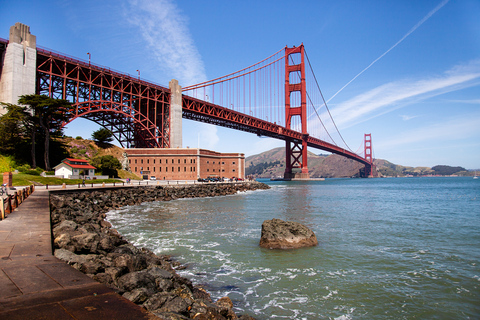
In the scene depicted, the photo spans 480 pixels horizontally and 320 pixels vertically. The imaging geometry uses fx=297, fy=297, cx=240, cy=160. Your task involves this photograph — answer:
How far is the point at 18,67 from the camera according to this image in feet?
144

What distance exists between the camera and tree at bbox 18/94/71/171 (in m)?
42.0

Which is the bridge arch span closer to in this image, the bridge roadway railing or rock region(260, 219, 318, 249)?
the bridge roadway railing

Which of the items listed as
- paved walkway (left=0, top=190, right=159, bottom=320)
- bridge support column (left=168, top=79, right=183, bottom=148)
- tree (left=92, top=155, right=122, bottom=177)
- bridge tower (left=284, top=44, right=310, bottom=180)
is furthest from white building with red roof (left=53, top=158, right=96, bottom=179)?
bridge tower (left=284, top=44, right=310, bottom=180)

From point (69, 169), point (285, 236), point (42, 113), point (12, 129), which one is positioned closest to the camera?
point (285, 236)

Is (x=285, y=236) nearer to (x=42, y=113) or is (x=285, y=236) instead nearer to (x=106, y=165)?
(x=42, y=113)

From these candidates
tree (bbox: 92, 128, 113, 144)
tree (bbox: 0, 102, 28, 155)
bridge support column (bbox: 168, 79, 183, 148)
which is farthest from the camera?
bridge support column (bbox: 168, 79, 183, 148)

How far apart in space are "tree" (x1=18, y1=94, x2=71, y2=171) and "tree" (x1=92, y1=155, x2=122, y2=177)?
8.68 metres

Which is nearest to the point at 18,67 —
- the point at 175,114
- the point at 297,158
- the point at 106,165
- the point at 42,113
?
the point at 42,113

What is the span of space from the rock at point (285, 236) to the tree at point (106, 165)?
152ft

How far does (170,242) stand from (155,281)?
7512mm

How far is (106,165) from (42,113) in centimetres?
1320

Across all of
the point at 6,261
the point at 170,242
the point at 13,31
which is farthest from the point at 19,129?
the point at 6,261

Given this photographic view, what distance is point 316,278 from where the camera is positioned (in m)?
9.30

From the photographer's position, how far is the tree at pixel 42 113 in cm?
4199
